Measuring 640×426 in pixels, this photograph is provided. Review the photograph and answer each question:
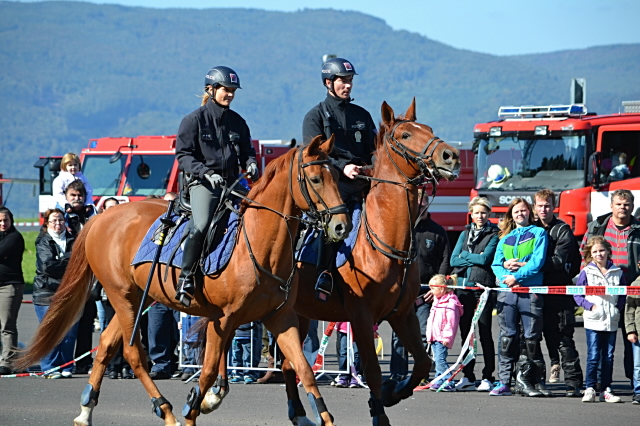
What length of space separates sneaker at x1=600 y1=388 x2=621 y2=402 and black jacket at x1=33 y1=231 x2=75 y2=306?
678 cm

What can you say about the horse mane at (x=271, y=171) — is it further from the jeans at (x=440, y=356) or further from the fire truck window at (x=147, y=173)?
the fire truck window at (x=147, y=173)

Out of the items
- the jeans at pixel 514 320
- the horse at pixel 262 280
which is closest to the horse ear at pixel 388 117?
the horse at pixel 262 280

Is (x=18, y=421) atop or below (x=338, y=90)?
below

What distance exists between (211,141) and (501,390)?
459cm

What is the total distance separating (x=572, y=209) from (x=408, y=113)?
38.6 ft

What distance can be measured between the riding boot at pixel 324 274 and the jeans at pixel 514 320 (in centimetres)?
286

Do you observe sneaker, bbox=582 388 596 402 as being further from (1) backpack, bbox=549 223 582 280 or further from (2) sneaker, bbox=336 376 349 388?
(2) sneaker, bbox=336 376 349 388

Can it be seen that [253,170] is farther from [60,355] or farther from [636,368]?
[60,355]

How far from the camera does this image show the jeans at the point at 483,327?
37.7ft

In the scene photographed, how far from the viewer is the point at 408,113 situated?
9062mm

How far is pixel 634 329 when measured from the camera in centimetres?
1035

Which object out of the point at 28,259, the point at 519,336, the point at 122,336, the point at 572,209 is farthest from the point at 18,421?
the point at 28,259

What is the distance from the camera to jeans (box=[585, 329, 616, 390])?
1038 centimetres

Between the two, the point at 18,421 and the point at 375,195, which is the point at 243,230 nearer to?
the point at 375,195
